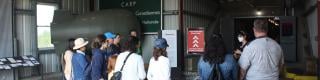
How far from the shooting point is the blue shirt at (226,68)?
4.13 m

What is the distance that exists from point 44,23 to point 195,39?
3746 millimetres

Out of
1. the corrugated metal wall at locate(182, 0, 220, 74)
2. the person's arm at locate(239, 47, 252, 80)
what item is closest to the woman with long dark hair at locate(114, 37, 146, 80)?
the person's arm at locate(239, 47, 252, 80)

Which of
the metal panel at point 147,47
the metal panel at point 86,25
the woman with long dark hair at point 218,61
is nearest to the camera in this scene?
the woman with long dark hair at point 218,61

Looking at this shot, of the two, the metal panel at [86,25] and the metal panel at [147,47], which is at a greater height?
the metal panel at [86,25]

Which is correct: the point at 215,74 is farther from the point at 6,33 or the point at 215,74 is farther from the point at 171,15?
the point at 171,15

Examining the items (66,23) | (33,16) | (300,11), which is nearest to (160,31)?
(66,23)

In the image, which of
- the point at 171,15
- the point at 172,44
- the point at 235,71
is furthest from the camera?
the point at 171,15

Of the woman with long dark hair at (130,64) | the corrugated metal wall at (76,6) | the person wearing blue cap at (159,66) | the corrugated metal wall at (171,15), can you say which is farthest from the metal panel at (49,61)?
the woman with long dark hair at (130,64)

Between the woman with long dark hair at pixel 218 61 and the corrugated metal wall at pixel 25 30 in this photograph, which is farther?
the corrugated metal wall at pixel 25 30

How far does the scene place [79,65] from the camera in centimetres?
549

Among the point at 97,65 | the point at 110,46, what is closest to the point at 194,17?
the point at 110,46

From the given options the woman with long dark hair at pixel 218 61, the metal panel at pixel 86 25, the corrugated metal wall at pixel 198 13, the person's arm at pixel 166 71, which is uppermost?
the corrugated metal wall at pixel 198 13

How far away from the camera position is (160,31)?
1054 centimetres

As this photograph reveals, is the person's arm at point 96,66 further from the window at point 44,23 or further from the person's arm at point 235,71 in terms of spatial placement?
the window at point 44,23
